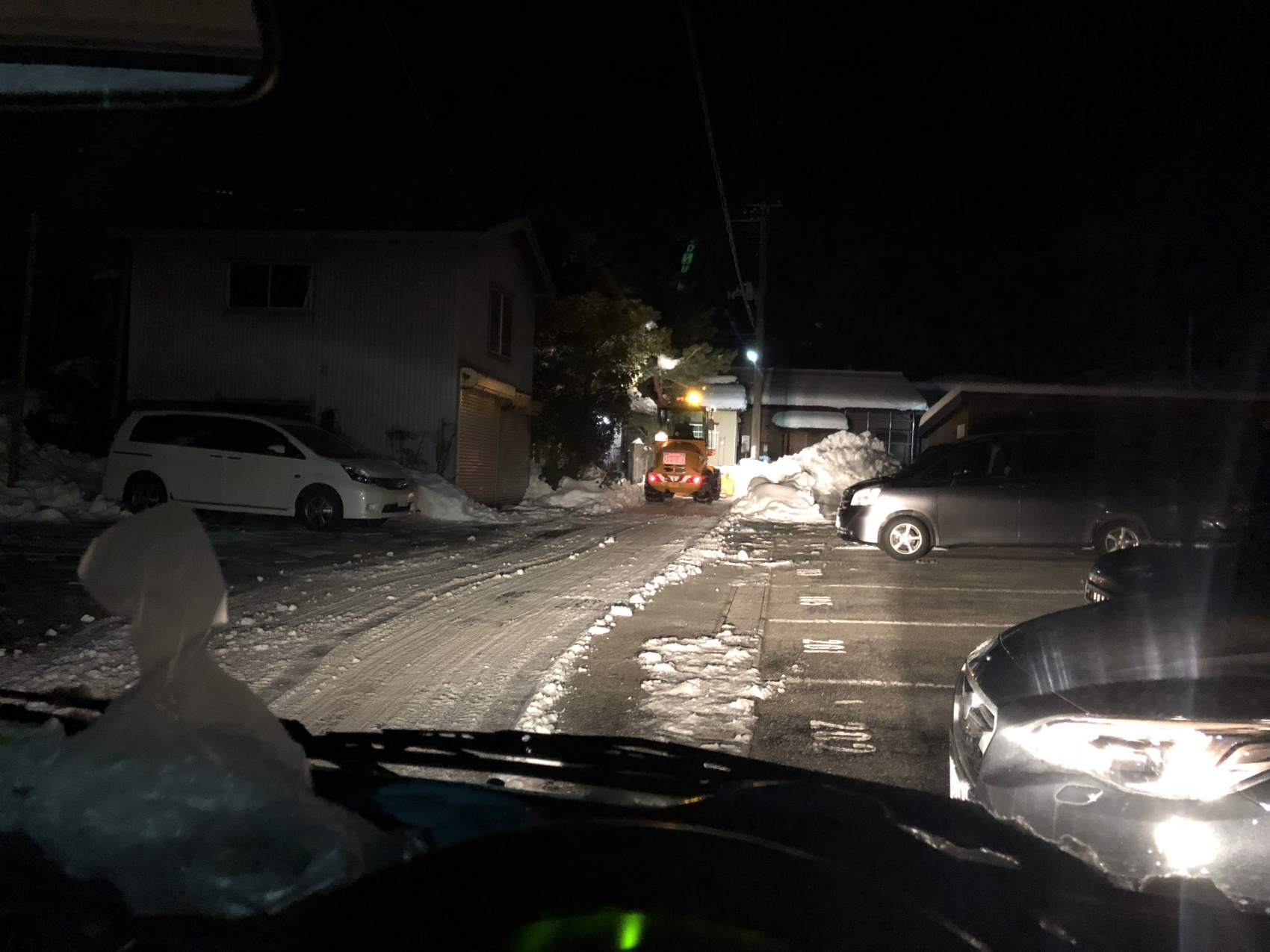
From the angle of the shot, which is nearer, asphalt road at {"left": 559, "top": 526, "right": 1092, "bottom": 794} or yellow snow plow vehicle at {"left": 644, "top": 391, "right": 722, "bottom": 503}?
asphalt road at {"left": 559, "top": 526, "right": 1092, "bottom": 794}

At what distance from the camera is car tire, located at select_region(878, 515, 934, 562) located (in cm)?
1406

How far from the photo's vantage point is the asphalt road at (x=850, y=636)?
5.90 m

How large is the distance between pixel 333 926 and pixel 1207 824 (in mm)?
2744

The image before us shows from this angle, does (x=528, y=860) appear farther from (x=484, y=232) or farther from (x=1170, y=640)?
(x=484, y=232)

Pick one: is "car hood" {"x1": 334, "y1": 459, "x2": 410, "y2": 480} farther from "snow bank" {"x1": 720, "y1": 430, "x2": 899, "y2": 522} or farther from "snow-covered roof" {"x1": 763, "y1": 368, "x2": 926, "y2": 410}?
"snow-covered roof" {"x1": 763, "y1": 368, "x2": 926, "y2": 410}

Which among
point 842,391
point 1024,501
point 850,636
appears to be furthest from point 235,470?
point 842,391

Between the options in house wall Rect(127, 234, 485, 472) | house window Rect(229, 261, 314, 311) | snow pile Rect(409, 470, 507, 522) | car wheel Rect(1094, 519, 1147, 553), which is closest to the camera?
car wheel Rect(1094, 519, 1147, 553)

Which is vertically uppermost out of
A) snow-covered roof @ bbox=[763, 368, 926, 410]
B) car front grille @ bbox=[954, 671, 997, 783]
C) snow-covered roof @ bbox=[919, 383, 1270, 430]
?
snow-covered roof @ bbox=[763, 368, 926, 410]

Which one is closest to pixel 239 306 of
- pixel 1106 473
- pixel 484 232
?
pixel 484 232

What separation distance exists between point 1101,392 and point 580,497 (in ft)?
47.5

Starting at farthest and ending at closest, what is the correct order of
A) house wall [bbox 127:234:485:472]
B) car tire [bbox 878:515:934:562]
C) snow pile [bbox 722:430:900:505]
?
snow pile [bbox 722:430:900:505]
house wall [bbox 127:234:485:472]
car tire [bbox 878:515:934:562]

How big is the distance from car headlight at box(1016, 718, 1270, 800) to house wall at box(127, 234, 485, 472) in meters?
18.1

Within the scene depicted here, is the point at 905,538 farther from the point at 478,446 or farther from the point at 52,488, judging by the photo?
the point at 52,488

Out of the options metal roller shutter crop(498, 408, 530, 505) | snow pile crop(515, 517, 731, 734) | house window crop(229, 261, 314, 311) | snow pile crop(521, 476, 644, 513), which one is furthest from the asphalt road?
house window crop(229, 261, 314, 311)
